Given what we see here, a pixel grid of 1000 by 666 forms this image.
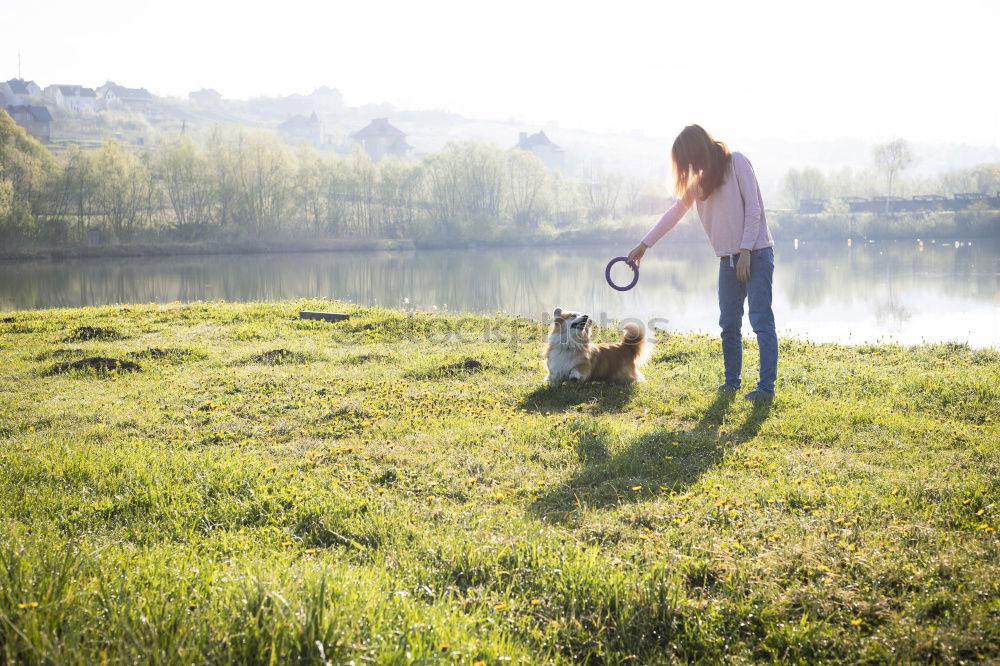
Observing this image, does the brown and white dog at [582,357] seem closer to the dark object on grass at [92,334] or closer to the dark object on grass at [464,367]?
the dark object on grass at [464,367]

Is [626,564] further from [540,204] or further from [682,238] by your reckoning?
[540,204]

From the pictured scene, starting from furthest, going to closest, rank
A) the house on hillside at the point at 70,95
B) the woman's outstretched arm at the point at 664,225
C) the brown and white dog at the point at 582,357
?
the house on hillside at the point at 70,95
the brown and white dog at the point at 582,357
the woman's outstretched arm at the point at 664,225

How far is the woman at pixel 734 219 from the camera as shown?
670cm

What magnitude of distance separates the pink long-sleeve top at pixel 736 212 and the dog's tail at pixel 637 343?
147cm

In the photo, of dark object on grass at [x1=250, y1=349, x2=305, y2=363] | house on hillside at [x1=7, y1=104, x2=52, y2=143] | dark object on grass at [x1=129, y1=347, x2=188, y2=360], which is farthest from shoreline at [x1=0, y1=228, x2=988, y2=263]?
house on hillside at [x1=7, y1=104, x2=52, y2=143]

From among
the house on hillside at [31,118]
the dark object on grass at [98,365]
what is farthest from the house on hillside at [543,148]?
the dark object on grass at [98,365]

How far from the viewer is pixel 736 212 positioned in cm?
680

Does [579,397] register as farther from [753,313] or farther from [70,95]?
[70,95]

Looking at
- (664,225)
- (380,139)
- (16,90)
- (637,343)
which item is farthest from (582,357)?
(16,90)

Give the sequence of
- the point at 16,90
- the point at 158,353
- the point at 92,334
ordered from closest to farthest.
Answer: the point at 158,353
the point at 92,334
the point at 16,90

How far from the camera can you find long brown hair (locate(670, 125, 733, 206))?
6688 mm

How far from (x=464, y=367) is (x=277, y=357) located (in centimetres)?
290

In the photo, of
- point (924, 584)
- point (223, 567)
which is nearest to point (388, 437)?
point (223, 567)

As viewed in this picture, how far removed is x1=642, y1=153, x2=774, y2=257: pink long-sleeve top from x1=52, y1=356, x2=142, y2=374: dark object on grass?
688 centimetres
